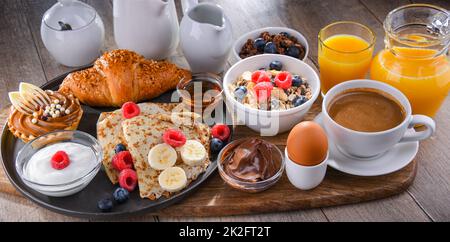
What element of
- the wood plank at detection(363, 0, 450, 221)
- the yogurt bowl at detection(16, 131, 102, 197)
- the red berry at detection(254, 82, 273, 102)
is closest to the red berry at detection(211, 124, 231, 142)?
the red berry at detection(254, 82, 273, 102)

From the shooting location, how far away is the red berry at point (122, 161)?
1743 millimetres

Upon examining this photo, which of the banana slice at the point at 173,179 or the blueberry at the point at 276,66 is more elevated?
the blueberry at the point at 276,66

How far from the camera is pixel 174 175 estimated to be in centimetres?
171

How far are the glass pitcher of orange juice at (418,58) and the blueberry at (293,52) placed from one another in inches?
10.8

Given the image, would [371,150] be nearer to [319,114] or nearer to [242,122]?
[319,114]

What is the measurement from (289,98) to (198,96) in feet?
1.05

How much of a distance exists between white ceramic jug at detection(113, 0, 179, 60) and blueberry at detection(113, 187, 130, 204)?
66 centimetres

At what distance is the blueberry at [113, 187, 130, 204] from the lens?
167 cm

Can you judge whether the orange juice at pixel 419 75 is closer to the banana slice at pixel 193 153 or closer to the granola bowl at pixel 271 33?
the granola bowl at pixel 271 33

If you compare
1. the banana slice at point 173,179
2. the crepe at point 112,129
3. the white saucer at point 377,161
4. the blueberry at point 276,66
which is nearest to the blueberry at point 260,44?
Result: the blueberry at point 276,66

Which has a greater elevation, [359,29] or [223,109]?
[359,29]
